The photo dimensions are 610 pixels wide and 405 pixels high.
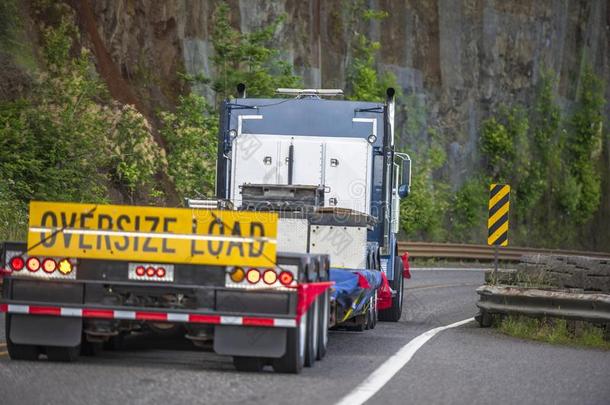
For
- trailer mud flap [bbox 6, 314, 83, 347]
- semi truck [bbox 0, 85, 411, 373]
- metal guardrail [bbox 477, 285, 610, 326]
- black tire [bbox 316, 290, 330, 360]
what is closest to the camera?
semi truck [bbox 0, 85, 411, 373]

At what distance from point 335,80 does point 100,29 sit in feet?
49.7

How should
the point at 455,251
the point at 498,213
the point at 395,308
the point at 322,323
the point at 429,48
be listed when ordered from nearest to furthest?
the point at 322,323
the point at 395,308
the point at 498,213
the point at 455,251
the point at 429,48

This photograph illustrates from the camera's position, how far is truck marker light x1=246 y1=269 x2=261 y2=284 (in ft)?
35.6

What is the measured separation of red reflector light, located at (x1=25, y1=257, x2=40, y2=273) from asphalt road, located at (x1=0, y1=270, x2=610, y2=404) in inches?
31.9

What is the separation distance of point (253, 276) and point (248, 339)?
1.78 feet

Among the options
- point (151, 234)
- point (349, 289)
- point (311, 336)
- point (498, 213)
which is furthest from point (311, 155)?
point (151, 234)

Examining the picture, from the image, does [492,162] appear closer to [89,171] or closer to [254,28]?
[254,28]

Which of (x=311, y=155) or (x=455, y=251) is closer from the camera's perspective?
(x=311, y=155)

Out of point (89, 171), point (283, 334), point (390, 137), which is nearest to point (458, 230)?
point (89, 171)

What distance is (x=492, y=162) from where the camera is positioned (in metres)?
55.2

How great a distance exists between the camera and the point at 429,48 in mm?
53719

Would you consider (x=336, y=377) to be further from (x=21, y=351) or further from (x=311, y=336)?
(x=21, y=351)

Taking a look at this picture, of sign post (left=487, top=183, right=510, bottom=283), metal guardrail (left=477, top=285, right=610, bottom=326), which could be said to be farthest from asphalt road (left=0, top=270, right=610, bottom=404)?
sign post (left=487, top=183, right=510, bottom=283)

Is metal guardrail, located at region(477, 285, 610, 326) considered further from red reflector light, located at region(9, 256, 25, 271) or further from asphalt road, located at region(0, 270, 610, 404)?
red reflector light, located at region(9, 256, 25, 271)
